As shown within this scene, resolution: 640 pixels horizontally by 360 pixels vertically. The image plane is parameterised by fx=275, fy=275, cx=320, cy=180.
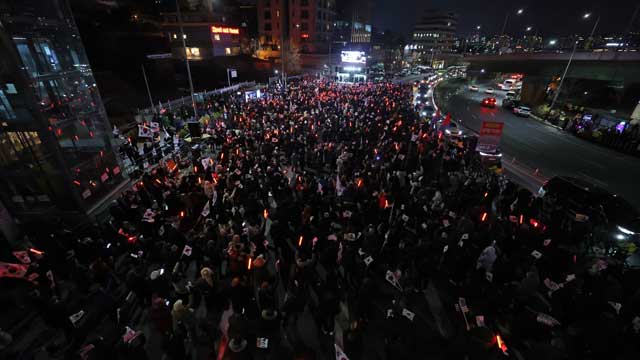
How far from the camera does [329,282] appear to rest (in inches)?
251

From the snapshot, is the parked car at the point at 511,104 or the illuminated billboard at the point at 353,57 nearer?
the parked car at the point at 511,104

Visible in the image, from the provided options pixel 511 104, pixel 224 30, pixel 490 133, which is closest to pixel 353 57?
pixel 224 30

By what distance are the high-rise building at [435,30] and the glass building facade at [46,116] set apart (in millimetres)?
135102

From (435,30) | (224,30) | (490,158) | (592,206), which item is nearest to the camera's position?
(592,206)

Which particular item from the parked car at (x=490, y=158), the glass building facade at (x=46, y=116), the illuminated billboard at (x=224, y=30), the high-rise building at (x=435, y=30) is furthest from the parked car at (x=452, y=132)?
the high-rise building at (x=435, y=30)

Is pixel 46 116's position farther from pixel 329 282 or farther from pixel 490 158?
pixel 490 158

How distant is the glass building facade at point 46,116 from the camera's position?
858cm

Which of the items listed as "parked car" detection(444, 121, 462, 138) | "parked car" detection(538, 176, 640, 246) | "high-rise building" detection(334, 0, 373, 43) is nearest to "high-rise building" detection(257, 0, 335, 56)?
"high-rise building" detection(334, 0, 373, 43)

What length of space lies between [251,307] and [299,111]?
2084 centimetres

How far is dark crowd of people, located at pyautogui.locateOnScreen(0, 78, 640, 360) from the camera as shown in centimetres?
558

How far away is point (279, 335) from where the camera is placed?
6.59 meters

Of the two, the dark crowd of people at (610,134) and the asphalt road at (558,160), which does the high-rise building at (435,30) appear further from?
the asphalt road at (558,160)

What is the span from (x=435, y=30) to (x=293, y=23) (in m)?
91.5

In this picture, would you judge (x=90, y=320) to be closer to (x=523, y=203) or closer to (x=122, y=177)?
(x=122, y=177)
